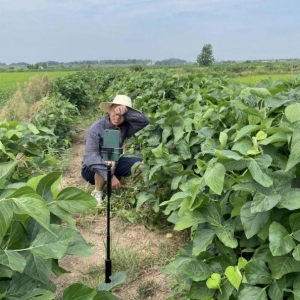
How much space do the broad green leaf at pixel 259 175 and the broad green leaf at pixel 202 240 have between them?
16.2 inches

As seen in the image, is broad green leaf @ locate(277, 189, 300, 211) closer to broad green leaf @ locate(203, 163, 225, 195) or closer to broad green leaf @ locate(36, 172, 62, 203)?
broad green leaf @ locate(203, 163, 225, 195)

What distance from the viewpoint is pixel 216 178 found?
1.71 meters

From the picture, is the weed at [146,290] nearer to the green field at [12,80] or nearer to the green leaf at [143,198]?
the green leaf at [143,198]

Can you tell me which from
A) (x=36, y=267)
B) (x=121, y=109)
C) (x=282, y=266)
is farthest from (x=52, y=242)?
(x=121, y=109)

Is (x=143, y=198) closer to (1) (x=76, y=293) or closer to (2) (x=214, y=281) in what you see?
(2) (x=214, y=281)

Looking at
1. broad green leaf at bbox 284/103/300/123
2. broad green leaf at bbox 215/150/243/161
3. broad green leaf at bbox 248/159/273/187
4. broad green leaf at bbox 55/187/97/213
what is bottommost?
broad green leaf at bbox 55/187/97/213

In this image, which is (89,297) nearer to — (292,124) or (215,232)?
(215,232)

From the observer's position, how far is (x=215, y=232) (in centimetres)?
191

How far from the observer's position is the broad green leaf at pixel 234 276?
1745mm

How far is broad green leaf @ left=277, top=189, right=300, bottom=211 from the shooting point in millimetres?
1591

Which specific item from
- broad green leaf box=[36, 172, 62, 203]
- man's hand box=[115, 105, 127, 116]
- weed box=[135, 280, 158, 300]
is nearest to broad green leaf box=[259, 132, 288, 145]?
broad green leaf box=[36, 172, 62, 203]

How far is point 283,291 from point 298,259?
25cm

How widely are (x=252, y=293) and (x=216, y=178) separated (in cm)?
52

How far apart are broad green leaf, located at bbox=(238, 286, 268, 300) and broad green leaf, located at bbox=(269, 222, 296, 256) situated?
0.78 feet
